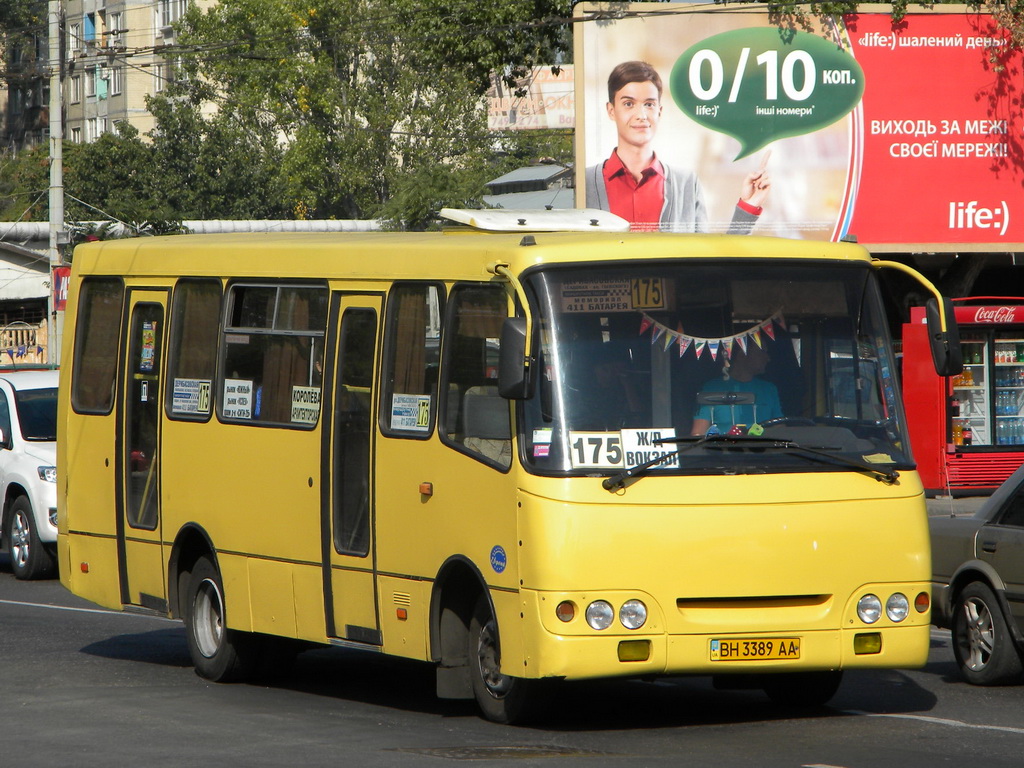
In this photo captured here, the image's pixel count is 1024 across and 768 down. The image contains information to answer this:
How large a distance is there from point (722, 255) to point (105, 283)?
509cm

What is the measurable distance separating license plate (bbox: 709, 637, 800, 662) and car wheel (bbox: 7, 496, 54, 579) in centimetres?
1037

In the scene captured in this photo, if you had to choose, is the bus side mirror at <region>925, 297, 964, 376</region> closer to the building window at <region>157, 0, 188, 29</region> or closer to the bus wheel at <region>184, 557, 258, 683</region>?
the bus wheel at <region>184, 557, 258, 683</region>

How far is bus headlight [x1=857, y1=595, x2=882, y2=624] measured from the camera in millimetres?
8234

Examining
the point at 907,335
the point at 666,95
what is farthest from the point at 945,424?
the point at 666,95

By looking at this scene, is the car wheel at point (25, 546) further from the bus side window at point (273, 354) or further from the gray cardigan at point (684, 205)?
the gray cardigan at point (684, 205)

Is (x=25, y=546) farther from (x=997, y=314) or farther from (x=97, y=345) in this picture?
(x=997, y=314)

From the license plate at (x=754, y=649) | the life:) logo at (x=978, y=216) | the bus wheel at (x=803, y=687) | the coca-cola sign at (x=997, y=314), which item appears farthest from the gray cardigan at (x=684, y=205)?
the license plate at (x=754, y=649)

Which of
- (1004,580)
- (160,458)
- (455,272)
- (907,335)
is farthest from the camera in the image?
(907,335)

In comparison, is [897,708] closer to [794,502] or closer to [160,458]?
[794,502]

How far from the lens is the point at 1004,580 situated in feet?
33.1

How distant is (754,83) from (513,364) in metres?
18.9

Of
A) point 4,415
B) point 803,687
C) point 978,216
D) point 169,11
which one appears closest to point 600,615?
point 803,687

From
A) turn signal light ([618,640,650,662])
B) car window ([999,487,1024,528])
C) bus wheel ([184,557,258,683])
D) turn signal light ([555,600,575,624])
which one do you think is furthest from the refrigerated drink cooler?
turn signal light ([555,600,575,624])

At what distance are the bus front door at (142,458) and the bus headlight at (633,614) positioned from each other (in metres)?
4.10
